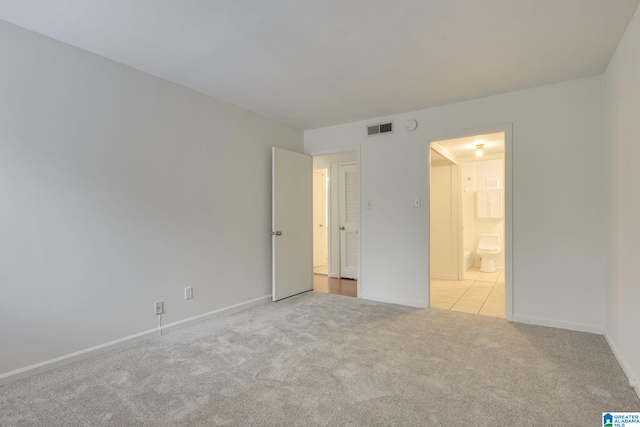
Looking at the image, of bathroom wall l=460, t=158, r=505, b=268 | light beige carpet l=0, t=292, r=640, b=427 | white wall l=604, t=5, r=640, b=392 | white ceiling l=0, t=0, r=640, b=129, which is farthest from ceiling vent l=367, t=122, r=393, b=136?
bathroom wall l=460, t=158, r=505, b=268

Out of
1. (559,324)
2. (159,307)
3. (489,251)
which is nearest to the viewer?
(159,307)

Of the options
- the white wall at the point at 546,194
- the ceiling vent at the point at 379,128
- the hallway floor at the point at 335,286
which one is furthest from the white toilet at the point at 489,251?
the ceiling vent at the point at 379,128

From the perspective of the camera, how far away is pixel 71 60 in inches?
98.1

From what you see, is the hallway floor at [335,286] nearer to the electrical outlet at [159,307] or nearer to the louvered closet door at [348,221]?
the louvered closet door at [348,221]

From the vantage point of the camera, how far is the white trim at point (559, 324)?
3023 mm

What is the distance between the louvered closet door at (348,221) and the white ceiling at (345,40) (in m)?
2.42

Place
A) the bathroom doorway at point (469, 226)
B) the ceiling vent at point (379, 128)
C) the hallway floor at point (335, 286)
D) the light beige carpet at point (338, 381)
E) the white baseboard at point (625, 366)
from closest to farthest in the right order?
the light beige carpet at point (338, 381) < the white baseboard at point (625, 366) < the ceiling vent at point (379, 128) < the bathroom doorway at point (469, 226) < the hallway floor at point (335, 286)

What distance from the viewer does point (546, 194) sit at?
3.23m

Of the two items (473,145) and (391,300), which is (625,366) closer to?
(391,300)

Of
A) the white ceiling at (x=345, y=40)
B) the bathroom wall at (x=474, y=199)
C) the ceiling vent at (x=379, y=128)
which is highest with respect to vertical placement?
the white ceiling at (x=345, y=40)

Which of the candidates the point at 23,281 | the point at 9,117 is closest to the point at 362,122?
the point at 9,117

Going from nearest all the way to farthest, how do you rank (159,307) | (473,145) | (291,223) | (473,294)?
(159,307) < (291,223) < (473,294) < (473,145)

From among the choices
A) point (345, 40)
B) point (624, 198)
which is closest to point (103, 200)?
point (345, 40)

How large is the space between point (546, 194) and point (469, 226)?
155 inches
